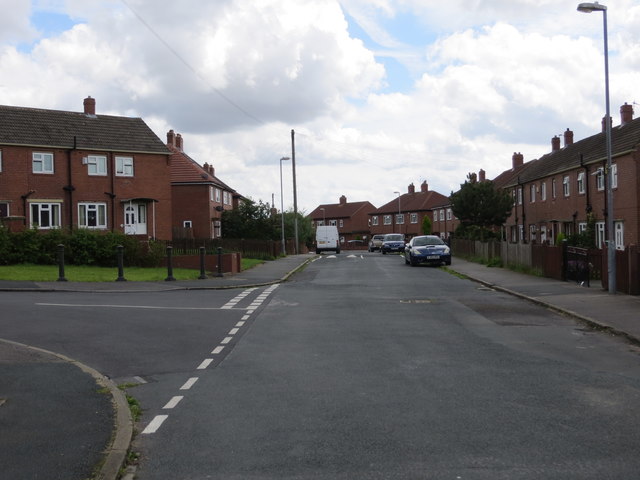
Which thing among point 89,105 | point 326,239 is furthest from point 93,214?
point 326,239

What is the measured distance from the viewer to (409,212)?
10006 cm

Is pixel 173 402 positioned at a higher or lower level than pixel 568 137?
lower

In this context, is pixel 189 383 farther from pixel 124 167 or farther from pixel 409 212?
pixel 409 212

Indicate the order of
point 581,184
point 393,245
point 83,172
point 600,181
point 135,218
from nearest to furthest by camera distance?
point 600,181, point 83,172, point 581,184, point 135,218, point 393,245

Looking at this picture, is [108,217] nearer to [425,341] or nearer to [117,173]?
[117,173]

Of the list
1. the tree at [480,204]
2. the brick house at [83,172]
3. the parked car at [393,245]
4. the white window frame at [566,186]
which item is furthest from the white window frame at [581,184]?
the brick house at [83,172]

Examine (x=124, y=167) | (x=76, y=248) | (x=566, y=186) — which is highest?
(x=124, y=167)

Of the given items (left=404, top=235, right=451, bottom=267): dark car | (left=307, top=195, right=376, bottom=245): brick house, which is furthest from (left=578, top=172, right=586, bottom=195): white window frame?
(left=307, top=195, right=376, bottom=245): brick house

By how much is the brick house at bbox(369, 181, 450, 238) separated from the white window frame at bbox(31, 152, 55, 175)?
60.8 meters

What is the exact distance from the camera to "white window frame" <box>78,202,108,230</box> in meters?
39.3

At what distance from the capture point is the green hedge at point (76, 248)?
89.3 feet

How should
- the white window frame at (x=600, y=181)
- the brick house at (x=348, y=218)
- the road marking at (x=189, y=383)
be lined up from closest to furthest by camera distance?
the road marking at (x=189, y=383)
the white window frame at (x=600, y=181)
the brick house at (x=348, y=218)

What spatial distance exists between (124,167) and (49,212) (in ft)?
16.7

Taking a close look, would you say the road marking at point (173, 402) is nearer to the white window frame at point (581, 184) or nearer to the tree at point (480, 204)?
the white window frame at point (581, 184)
